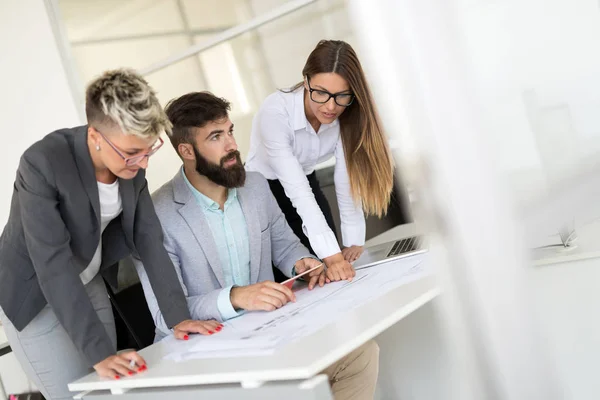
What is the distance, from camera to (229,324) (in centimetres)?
158

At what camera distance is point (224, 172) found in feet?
6.21

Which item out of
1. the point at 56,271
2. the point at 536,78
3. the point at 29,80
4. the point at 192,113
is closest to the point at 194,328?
the point at 56,271

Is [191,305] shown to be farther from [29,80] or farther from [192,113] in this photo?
[29,80]

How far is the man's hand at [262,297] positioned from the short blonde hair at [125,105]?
1.51 feet

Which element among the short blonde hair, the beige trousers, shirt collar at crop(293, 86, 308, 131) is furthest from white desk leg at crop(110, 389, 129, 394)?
shirt collar at crop(293, 86, 308, 131)

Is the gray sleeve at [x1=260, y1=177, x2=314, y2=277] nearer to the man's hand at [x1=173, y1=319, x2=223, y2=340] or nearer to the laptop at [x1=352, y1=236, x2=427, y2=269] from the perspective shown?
the laptop at [x1=352, y1=236, x2=427, y2=269]

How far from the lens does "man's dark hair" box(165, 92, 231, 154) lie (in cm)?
194

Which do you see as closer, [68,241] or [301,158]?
[68,241]

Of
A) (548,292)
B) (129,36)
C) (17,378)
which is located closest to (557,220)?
(548,292)

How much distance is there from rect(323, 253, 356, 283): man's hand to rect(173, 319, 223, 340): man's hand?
14.8 inches

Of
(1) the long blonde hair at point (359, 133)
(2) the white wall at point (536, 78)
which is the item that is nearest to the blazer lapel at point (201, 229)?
(1) the long blonde hair at point (359, 133)

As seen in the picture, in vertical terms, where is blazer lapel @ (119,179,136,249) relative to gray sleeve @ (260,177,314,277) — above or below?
above

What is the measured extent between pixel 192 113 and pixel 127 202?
1.45 feet

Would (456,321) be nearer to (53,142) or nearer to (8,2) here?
(53,142)
